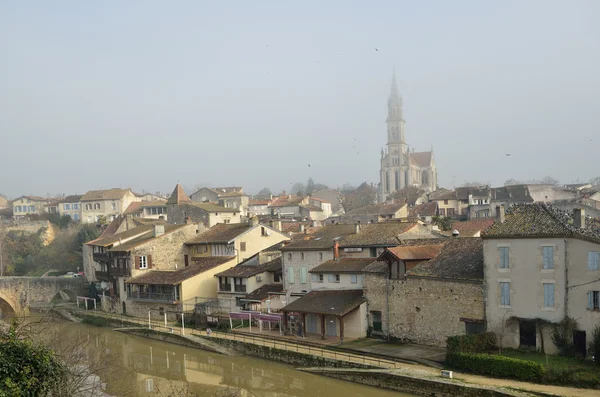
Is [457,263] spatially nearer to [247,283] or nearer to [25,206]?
[247,283]

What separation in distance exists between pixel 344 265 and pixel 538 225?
485 inches

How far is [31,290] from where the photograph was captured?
5778 cm

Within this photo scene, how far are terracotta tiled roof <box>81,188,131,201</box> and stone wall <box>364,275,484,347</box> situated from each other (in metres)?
68.0

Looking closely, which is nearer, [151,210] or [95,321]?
[95,321]

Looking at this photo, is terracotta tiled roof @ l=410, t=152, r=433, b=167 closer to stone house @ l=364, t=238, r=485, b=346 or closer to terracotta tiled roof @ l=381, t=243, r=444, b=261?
terracotta tiled roof @ l=381, t=243, r=444, b=261

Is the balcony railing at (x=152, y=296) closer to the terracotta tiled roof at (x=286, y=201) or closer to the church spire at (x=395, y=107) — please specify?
the terracotta tiled roof at (x=286, y=201)

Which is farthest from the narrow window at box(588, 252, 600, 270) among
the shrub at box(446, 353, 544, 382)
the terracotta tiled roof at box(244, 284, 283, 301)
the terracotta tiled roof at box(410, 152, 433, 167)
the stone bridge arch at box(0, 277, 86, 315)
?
the terracotta tiled roof at box(410, 152, 433, 167)

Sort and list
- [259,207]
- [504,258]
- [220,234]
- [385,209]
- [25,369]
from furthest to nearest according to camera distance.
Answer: [259,207] → [385,209] → [220,234] → [504,258] → [25,369]

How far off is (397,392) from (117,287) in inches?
1246

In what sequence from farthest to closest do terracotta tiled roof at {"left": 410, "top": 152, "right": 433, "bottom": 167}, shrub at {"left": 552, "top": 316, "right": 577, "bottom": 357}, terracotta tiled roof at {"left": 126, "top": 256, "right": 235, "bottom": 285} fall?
terracotta tiled roof at {"left": 410, "top": 152, "right": 433, "bottom": 167}, terracotta tiled roof at {"left": 126, "top": 256, "right": 235, "bottom": 285}, shrub at {"left": 552, "top": 316, "right": 577, "bottom": 357}

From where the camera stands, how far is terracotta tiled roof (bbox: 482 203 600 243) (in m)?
25.2

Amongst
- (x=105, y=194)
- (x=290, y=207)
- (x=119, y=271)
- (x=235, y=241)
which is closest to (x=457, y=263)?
(x=235, y=241)

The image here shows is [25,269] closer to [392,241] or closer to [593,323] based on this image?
[392,241]

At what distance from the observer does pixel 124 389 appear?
94.7ft
